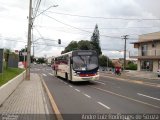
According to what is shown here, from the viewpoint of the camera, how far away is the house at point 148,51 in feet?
189

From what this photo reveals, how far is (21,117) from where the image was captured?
1220 centimetres

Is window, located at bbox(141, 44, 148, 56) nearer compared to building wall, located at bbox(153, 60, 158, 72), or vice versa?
building wall, located at bbox(153, 60, 158, 72)

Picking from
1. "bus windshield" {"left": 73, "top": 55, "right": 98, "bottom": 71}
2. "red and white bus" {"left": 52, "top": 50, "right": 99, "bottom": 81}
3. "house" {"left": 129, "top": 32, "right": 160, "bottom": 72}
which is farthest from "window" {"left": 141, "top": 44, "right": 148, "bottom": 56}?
"bus windshield" {"left": 73, "top": 55, "right": 98, "bottom": 71}

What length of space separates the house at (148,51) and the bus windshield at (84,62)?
26.1m

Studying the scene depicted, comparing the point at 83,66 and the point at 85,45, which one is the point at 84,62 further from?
the point at 85,45

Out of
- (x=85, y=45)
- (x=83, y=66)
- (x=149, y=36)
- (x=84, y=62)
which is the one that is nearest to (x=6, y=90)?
(x=83, y=66)

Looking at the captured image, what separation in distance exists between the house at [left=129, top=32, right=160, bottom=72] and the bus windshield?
26050 mm

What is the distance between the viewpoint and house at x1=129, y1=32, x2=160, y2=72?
189 ft

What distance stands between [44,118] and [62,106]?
12.7 feet

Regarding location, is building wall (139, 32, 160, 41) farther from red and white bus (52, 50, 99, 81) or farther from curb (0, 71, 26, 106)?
curb (0, 71, 26, 106)

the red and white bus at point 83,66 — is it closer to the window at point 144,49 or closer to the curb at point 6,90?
the curb at point 6,90

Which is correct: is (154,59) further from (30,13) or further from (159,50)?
(30,13)

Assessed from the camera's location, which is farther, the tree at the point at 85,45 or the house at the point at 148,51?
the tree at the point at 85,45

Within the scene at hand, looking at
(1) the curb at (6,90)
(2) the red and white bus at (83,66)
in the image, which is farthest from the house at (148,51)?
(1) the curb at (6,90)
